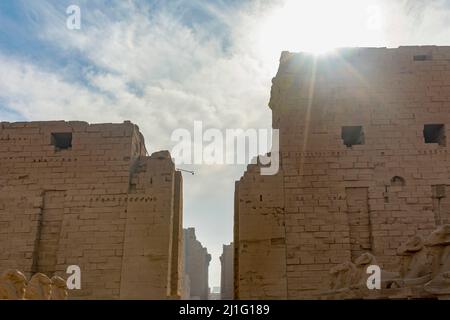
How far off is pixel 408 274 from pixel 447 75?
7.14 m

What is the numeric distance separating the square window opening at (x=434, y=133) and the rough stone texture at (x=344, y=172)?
0.08ft

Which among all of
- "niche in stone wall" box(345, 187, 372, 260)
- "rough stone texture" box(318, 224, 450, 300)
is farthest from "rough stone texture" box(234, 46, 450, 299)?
"rough stone texture" box(318, 224, 450, 300)

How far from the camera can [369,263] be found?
8.09m

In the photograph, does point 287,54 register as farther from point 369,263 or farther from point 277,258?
point 369,263

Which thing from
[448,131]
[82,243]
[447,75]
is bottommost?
[82,243]

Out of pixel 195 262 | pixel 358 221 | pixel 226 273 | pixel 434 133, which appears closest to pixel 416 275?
pixel 358 221

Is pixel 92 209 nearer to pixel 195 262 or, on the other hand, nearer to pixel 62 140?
pixel 62 140

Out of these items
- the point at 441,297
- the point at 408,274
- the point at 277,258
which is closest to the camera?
the point at 441,297

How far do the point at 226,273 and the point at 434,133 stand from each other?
1211cm

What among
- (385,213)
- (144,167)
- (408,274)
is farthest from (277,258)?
(408,274)

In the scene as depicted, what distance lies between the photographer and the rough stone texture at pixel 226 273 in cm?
2239

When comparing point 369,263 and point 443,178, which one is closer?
point 369,263

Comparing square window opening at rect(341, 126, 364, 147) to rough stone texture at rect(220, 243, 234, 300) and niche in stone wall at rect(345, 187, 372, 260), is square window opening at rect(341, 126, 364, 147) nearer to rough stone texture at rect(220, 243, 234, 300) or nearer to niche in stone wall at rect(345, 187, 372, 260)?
niche in stone wall at rect(345, 187, 372, 260)

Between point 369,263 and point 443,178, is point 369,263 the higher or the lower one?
the lower one
